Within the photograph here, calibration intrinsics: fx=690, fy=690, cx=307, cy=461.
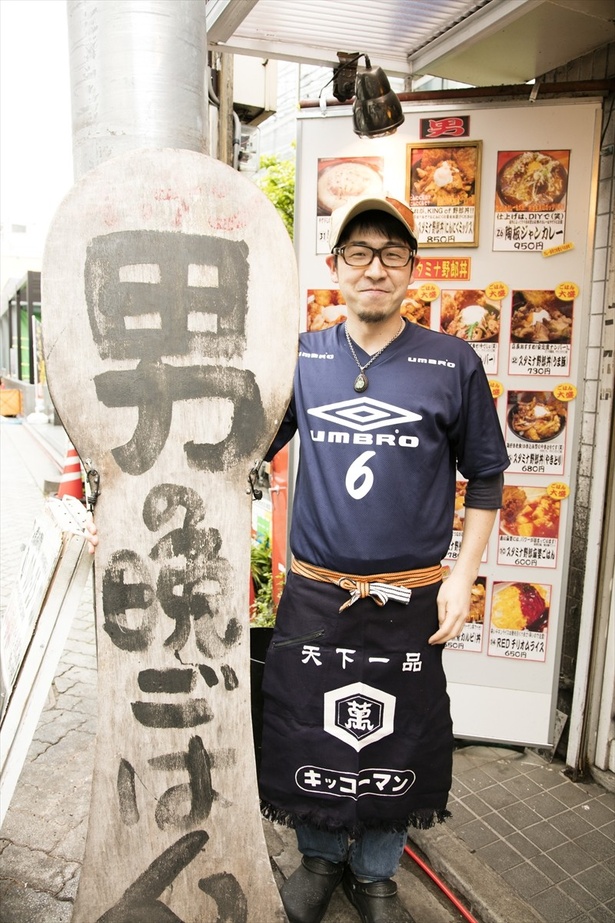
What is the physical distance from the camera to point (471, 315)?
2932 mm

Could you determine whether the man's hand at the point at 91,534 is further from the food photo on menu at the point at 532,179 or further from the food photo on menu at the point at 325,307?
the food photo on menu at the point at 532,179

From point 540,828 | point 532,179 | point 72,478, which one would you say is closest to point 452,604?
point 540,828

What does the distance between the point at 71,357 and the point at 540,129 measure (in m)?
2.09

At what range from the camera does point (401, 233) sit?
6.19 ft

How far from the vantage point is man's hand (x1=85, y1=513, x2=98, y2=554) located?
6.04ft

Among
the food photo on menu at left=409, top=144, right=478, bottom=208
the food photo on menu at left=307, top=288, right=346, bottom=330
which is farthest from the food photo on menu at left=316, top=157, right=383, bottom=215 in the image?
the food photo on menu at left=307, top=288, right=346, bottom=330

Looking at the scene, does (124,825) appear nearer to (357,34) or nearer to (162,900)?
(162,900)

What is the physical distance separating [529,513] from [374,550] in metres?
1.32

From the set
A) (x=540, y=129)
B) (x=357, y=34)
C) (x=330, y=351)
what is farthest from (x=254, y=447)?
(x=357, y=34)

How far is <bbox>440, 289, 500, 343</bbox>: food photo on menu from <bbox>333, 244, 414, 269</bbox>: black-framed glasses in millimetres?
1085

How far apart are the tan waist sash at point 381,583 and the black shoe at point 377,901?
3.08 feet

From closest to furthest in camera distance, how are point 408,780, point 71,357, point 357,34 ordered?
1. point 71,357
2. point 408,780
3. point 357,34

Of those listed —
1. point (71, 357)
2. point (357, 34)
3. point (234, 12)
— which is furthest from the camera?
point (357, 34)

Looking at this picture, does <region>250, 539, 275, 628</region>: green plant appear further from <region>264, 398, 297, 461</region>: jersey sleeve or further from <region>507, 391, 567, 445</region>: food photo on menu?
<region>264, 398, 297, 461</region>: jersey sleeve
